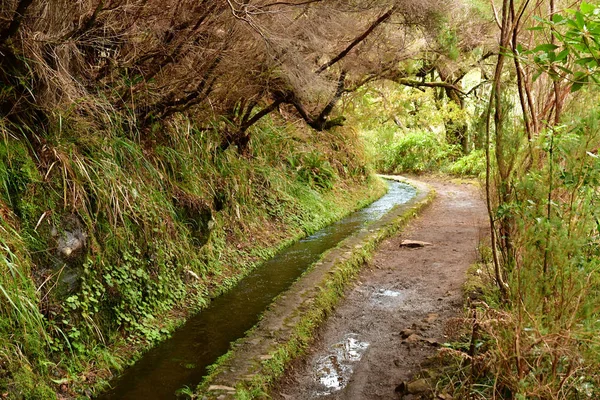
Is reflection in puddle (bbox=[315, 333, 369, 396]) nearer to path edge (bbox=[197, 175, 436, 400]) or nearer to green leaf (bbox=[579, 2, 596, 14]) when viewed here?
→ path edge (bbox=[197, 175, 436, 400])

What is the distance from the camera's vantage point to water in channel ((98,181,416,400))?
12.2 feet

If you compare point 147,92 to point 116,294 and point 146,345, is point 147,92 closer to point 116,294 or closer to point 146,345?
point 116,294

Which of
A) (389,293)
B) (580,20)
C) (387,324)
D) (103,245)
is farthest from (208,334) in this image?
(580,20)

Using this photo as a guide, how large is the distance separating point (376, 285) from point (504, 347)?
3.36 meters

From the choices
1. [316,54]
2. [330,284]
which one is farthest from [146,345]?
[316,54]

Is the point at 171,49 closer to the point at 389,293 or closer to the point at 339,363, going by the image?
the point at 339,363

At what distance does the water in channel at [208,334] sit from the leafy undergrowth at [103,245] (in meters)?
0.14

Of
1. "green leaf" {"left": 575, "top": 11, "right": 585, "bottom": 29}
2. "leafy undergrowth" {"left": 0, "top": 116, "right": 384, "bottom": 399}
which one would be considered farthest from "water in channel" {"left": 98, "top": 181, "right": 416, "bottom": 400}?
"green leaf" {"left": 575, "top": 11, "right": 585, "bottom": 29}

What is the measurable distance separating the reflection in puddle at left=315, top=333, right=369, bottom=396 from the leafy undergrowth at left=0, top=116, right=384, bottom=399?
1.52 meters

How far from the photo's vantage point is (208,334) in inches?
182

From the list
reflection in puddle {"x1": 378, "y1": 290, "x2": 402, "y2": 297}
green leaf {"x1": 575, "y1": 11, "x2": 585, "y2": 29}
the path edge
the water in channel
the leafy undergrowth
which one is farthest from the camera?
reflection in puddle {"x1": 378, "y1": 290, "x2": 402, "y2": 297}

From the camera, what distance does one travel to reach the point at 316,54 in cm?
660

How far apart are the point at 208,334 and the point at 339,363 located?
1274 millimetres

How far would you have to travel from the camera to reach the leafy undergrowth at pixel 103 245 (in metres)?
3.33
